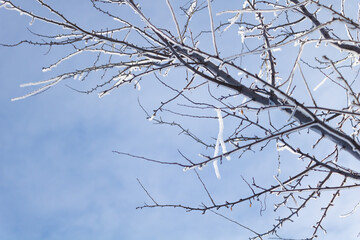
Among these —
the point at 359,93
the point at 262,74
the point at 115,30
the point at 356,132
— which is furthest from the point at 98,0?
the point at 356,132

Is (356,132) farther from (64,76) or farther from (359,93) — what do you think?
(64,76)

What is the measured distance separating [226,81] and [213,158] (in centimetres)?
79

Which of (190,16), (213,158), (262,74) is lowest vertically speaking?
(213,158)

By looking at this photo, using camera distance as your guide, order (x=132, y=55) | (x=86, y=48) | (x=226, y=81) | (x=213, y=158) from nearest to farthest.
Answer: (x=213, y=158)
(x=226, y=81)
(x=132, y=55)
(x=86, y=48)

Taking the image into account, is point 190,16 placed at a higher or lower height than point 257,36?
lower

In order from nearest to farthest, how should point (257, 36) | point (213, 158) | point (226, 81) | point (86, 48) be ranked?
1. point (213, 158)
2. point (226, 81)
3. point (86, 48)
4. point (257, 36)

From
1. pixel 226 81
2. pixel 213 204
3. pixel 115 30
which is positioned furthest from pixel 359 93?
pixel 115 30

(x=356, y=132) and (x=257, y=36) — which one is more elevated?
(x=257, y=36)

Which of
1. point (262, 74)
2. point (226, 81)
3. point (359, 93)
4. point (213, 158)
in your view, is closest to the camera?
point (213, 158)

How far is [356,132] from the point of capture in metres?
4.05

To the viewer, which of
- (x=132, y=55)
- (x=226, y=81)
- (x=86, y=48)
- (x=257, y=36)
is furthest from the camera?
(x=257, y=36)

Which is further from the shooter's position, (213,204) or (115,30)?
(115,30)

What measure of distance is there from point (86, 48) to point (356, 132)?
3.18 meters

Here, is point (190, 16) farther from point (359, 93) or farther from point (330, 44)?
point (359, 93)
